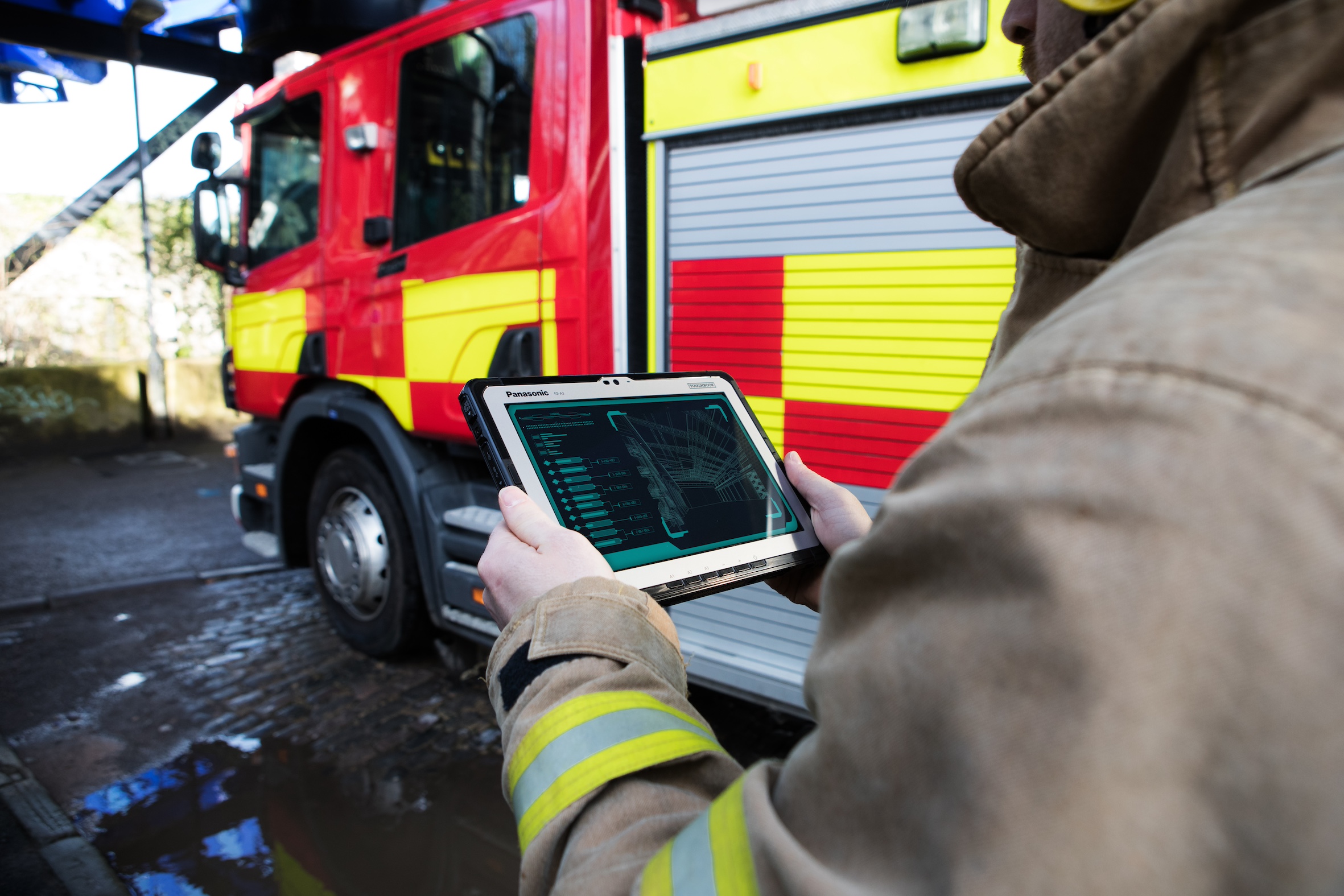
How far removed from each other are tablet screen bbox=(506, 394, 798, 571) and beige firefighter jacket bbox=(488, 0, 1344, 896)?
0.59 meters

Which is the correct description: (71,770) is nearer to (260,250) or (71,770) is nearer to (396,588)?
(396,588)

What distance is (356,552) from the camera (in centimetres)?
365

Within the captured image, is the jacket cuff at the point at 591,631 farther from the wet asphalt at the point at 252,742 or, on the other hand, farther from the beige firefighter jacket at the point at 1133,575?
the wet asphalt at the point at 252,742

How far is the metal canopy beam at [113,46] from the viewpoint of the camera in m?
7.41

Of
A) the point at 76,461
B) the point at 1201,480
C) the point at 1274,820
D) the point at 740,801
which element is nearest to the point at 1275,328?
the point at 1201,480

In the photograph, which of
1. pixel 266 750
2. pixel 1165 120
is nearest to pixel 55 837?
pixel 266 750

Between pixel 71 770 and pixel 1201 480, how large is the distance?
11.8 ft

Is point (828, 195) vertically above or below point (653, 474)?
above

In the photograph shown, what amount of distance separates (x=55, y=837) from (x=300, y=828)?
68 centimetres

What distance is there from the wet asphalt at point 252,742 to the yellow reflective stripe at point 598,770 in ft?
6.44

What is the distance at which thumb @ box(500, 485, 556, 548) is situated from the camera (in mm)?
1038

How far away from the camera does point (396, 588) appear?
11.7 feet

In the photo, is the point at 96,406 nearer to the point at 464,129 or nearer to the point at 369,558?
the point at 369,558

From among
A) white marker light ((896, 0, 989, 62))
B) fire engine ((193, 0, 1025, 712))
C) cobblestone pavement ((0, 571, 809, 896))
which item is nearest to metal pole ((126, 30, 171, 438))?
cobblestone pavement ((0, 571, 809, 896))
